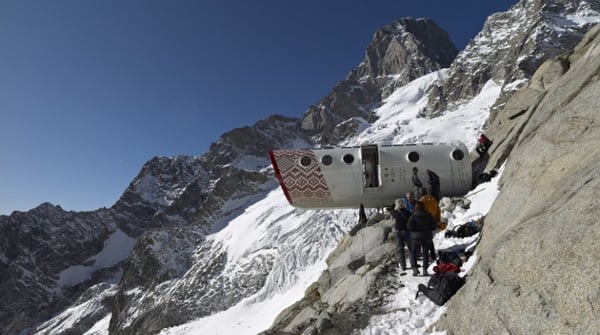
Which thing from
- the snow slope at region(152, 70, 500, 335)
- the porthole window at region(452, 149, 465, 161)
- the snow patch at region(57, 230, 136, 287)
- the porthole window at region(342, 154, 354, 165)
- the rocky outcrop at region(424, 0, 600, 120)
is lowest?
the snow patch at region(57, 230, 136, 287)

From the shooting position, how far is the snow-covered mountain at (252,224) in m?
59.0

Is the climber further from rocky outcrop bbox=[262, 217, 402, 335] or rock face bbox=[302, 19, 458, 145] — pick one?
rock face bbox=[302, 19, 458, 145]

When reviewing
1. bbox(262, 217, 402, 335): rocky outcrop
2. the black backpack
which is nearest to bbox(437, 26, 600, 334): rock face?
the black backpack

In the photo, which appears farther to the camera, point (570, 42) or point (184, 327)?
point (570, 42)

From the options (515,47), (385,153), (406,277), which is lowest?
(406,277)

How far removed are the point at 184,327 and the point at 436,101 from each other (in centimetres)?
9720

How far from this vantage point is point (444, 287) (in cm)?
754

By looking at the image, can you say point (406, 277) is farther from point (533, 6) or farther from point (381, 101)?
point (381, 101)

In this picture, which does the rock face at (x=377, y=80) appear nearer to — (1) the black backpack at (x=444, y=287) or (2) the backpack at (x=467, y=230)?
(2) the backpack at (x=467, y=230)

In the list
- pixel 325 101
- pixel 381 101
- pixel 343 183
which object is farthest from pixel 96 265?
pixel 343 183

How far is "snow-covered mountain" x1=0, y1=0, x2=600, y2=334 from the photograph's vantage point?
59.0 m

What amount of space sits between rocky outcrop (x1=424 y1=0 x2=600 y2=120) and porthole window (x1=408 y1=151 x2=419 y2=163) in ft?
316

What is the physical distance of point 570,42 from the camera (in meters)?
105

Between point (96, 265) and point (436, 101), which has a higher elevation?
point (436, 101)
